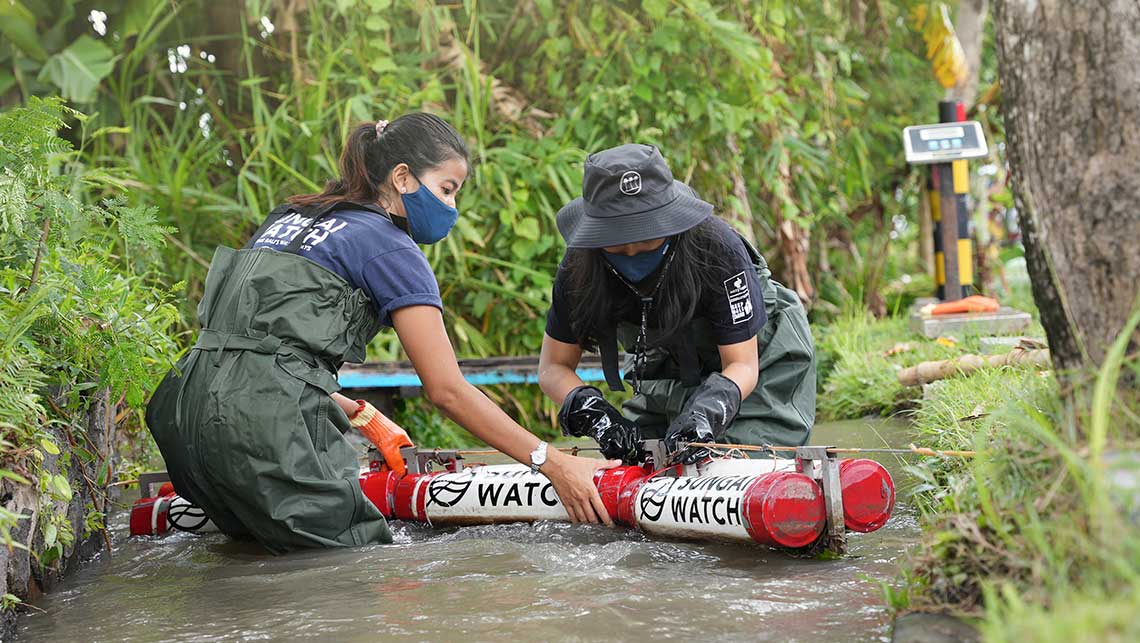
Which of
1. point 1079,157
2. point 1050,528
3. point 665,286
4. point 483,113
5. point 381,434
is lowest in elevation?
point 381,434

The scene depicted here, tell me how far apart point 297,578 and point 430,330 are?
0.79 meters

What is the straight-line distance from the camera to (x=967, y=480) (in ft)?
8.78

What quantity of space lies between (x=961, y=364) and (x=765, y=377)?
1.46m

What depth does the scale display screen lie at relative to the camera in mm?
7406

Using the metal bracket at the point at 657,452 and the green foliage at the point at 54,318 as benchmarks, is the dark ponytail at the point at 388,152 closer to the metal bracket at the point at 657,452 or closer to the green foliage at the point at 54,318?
Answer: the green foliage at the point at 54,318

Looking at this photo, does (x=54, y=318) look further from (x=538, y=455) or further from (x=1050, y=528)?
(x=1050, y=528)

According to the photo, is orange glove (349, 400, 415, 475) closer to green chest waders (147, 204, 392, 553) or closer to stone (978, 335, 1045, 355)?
green chest waders (147, 204, 392, 553)

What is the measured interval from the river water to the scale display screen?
4.10 metres

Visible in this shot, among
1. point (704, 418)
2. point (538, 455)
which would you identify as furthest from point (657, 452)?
point (538, 455)

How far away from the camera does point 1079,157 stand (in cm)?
214

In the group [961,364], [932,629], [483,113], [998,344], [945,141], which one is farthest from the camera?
[945,141]

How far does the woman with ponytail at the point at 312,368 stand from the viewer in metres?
3.41

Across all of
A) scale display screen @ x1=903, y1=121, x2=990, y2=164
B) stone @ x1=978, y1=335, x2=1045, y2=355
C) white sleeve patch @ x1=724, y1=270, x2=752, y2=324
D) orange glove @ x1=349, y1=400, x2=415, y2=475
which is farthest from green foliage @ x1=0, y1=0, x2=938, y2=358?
Answer: white sleeve patch @ x1=724, y1=270, x2=752, y2=324

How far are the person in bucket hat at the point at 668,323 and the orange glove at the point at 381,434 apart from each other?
1.87 ft
